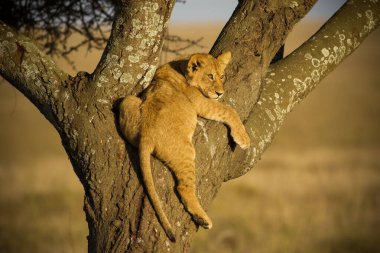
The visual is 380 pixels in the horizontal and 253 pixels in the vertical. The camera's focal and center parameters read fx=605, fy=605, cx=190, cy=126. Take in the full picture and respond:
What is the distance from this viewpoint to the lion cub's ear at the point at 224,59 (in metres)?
4.46

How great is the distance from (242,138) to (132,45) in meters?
0.99

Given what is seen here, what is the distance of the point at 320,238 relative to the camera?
9.59m

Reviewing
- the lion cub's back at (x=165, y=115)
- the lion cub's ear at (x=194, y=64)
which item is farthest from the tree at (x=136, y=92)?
the lion cub's ear at (x=194, y=64)

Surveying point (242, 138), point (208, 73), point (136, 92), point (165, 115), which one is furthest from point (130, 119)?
point (208, 73)

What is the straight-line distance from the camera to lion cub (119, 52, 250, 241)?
12.8ft

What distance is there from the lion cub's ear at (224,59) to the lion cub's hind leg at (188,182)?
0.84m

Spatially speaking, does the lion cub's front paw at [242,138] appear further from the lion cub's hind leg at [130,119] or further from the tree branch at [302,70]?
the lion cub's hind leg at [130,119]

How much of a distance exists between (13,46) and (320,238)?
6.69 meters

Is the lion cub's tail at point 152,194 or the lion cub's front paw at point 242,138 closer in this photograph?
the lion cub's tail at point 152,194

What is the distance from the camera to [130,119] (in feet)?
13.3

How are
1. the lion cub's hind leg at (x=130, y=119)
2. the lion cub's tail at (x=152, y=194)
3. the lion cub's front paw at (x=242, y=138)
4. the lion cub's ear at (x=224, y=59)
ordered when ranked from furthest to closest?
1. the lion cub's ear at (x=224, y=59)
2. the lion cub's front paw at (x=242, y=138)
3. the lion cub's hind leg at (x=130, y=119)
4. the lion cub's tail at (x=152, y=194)

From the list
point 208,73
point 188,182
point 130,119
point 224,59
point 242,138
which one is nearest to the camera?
point 188,182

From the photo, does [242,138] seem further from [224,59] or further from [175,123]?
[224,59]

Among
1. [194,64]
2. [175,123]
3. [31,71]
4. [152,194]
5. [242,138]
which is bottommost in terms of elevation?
[152,194]
